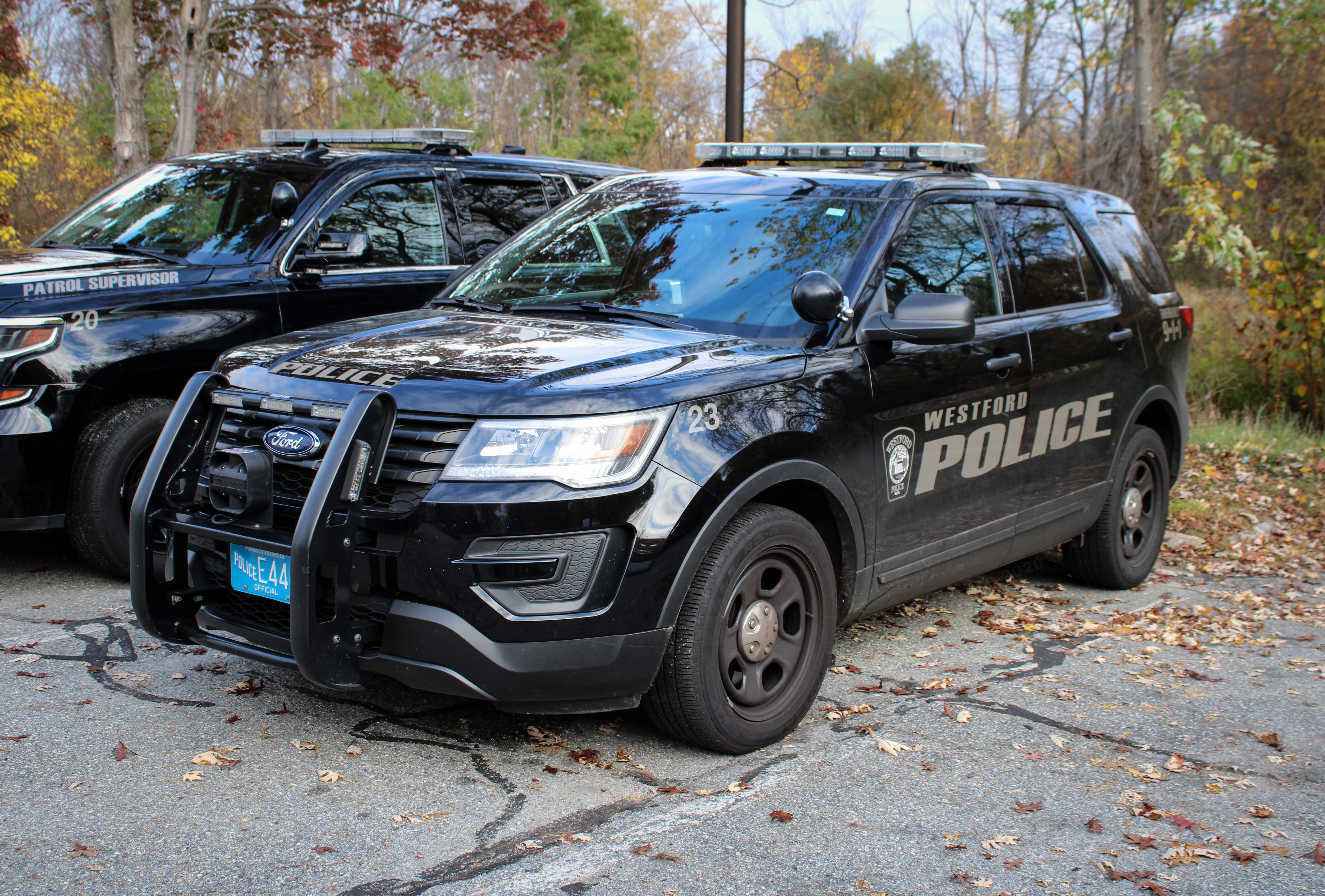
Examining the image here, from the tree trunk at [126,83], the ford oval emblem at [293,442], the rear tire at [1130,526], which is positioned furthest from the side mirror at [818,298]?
the tree trunk at [126,83]

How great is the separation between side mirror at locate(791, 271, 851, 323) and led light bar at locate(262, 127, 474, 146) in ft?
12.5

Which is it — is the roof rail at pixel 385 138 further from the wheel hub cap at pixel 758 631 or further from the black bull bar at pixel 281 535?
the wheel hub cap at pixel 758 631

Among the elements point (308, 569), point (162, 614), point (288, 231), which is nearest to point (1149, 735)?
point (308, 569)

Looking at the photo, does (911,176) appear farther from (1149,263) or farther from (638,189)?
(1149,263)

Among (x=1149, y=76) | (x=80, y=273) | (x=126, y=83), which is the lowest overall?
(x=80, y=273)

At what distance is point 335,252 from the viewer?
5922 millimetres

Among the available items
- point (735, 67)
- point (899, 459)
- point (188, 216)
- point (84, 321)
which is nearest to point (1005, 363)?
point (899, 459)


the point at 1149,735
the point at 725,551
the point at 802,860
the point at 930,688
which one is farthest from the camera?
the point at 930,688

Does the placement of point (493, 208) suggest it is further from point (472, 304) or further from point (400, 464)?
point (400, 464)

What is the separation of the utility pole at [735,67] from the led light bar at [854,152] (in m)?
5.21

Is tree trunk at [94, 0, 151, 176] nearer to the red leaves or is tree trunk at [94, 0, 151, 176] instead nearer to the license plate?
the license plate

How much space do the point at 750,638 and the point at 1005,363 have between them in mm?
1793

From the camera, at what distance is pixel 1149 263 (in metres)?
6.10

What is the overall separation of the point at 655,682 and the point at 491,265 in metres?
2.19
